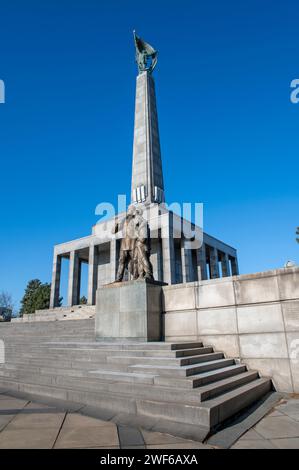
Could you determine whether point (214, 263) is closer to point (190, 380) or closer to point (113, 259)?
point (113, 259)

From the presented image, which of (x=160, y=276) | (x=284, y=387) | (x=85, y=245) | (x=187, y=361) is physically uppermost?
(x=85, y=245)

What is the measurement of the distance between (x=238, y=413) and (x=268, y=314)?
11.0 feet

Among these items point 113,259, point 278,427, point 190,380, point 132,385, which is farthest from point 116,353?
point 113,259

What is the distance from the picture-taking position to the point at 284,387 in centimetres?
770

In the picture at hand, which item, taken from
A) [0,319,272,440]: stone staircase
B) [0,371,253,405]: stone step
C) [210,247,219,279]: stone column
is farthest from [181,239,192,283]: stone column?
[0,371,253,405]: stone step

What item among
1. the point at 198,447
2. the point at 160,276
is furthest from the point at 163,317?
the point at 160,276

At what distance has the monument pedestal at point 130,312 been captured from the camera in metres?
10.0

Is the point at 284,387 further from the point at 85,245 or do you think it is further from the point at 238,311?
the point at 85,245

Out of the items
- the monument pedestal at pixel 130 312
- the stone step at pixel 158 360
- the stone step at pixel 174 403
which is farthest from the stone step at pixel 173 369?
the monument pedestal at pixel 130 312

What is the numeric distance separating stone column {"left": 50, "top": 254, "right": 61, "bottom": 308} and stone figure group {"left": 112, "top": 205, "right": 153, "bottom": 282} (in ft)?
98.4

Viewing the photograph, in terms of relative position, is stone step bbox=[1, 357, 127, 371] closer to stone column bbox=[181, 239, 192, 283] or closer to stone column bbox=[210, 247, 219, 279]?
stone column bbox=[181, 239, 192, 283]

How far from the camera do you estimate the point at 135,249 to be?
39.1ft

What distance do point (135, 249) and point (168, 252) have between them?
18.4 metres

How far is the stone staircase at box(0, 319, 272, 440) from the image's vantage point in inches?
198
